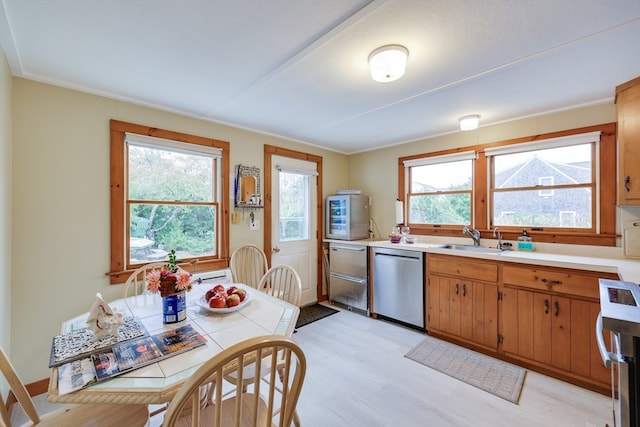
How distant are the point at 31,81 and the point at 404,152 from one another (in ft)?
12.8

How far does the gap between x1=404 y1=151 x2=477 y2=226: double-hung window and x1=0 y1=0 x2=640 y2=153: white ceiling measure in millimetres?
Result: 799

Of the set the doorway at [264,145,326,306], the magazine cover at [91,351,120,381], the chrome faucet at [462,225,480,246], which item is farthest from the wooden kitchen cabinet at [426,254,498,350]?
the magazine cover at [91,351,120,381]

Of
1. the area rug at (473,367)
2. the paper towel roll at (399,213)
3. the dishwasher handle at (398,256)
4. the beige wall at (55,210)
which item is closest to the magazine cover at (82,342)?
the beige wall at (55,210)

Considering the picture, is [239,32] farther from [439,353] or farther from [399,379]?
[439,353]

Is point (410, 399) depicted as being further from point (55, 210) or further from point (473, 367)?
point (55, 210)

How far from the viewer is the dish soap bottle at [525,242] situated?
9.14 feet

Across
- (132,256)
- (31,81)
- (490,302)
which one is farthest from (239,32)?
(490,302)

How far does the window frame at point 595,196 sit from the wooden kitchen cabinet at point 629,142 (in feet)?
1.29

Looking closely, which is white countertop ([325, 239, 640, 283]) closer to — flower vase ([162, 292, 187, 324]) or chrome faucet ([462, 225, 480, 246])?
chrome faucet ([462, 225, 480, 246])

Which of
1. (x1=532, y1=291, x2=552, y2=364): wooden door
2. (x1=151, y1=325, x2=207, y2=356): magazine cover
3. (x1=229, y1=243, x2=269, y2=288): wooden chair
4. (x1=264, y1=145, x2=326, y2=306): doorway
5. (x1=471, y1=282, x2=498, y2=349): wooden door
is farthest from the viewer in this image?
(x1=264, y1=145, x2=326, y2=306): doorway

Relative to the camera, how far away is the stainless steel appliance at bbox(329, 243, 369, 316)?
3.57 meters

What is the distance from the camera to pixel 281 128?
331cm

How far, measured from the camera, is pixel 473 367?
236 cm

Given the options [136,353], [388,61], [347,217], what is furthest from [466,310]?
[136,353]
